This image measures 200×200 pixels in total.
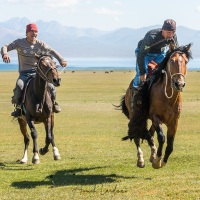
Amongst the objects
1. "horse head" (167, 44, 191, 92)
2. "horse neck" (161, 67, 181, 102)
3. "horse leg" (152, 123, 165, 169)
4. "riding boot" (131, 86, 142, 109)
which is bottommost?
"horse leg" (152, 123, 165, 169)

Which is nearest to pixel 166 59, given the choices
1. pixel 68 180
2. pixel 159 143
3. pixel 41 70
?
pixel 159 143

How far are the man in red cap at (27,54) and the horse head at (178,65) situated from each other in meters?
3.99

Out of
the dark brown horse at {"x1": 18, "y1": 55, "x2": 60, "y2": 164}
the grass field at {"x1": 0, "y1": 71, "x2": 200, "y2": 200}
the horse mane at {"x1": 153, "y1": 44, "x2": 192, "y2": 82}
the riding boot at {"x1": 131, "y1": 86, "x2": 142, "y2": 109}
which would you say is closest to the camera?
the grass field at {"x1": 0, "y1": 71, "x2": 200, "y2": 200}

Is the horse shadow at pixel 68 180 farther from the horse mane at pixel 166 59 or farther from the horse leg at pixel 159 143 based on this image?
the horse mane at pixel 166 59

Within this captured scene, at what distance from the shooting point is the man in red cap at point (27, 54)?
13.2m

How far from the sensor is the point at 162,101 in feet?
33.6

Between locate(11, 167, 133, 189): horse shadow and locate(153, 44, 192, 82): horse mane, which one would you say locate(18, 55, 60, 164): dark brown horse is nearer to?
locate(11, 167, 133, 189): horse shadow

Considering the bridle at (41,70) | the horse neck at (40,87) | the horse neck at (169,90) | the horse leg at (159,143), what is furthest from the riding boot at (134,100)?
the horse neck at (40,87)

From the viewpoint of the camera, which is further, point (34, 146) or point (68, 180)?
point (34, 146)

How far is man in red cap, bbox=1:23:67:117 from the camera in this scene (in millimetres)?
13172

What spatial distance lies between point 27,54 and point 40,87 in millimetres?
1104

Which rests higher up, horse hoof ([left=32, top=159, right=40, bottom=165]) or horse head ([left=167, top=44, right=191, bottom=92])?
horse head ([left=167, top=44, right=191, bottom=92])

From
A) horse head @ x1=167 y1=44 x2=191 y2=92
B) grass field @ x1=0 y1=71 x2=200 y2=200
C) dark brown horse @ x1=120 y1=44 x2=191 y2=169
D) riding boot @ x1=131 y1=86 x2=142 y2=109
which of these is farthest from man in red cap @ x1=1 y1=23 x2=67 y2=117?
horse head @ x1=167 y1=44 x2=191 y2=92

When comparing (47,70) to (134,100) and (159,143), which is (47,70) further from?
(159,143)
